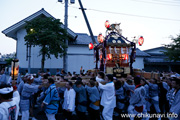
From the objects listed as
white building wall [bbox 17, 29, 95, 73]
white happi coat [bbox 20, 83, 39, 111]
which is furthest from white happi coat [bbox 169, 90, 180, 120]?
white building wall [bbox 17, 29, 95, 73]

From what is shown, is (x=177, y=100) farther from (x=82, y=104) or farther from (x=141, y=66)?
(x=141, y=66)

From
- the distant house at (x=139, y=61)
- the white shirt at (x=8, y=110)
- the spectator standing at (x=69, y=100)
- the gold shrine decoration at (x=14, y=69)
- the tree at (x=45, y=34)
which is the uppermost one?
the tree at (x=45, y=34)

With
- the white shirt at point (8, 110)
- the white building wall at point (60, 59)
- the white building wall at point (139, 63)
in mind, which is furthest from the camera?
the white building wall at point (139, 63)

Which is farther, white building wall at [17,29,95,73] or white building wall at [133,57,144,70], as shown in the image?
white building wall at [133,57,144,70]

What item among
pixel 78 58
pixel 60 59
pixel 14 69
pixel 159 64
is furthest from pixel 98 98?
pixel 159 64

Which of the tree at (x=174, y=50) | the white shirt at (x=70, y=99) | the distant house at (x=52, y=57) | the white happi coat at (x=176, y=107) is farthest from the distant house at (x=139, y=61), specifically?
the white happi coat at (x=176, y=107)

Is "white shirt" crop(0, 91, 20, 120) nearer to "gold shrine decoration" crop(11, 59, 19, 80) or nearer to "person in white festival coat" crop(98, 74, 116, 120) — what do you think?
"person in white festival coat" crop(98, 74, 116, 120)

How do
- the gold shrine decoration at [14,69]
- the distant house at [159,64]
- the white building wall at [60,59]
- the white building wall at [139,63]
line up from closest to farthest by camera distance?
the gold shrine decoration at [14,69]
the white building wall at [60,59]
the white building wall at [139,63]
the distant house at [159,64]

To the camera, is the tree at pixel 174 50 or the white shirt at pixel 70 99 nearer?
the white shirt at pixel 70 99

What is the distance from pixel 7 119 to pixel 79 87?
115 inches

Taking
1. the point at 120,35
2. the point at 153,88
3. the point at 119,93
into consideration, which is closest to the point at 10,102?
the point at 119,93

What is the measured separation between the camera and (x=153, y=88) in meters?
6.06

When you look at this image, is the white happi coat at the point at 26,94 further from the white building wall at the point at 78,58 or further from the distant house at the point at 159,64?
the distant house at the point at 159,64

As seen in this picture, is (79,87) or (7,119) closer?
(7,119)
